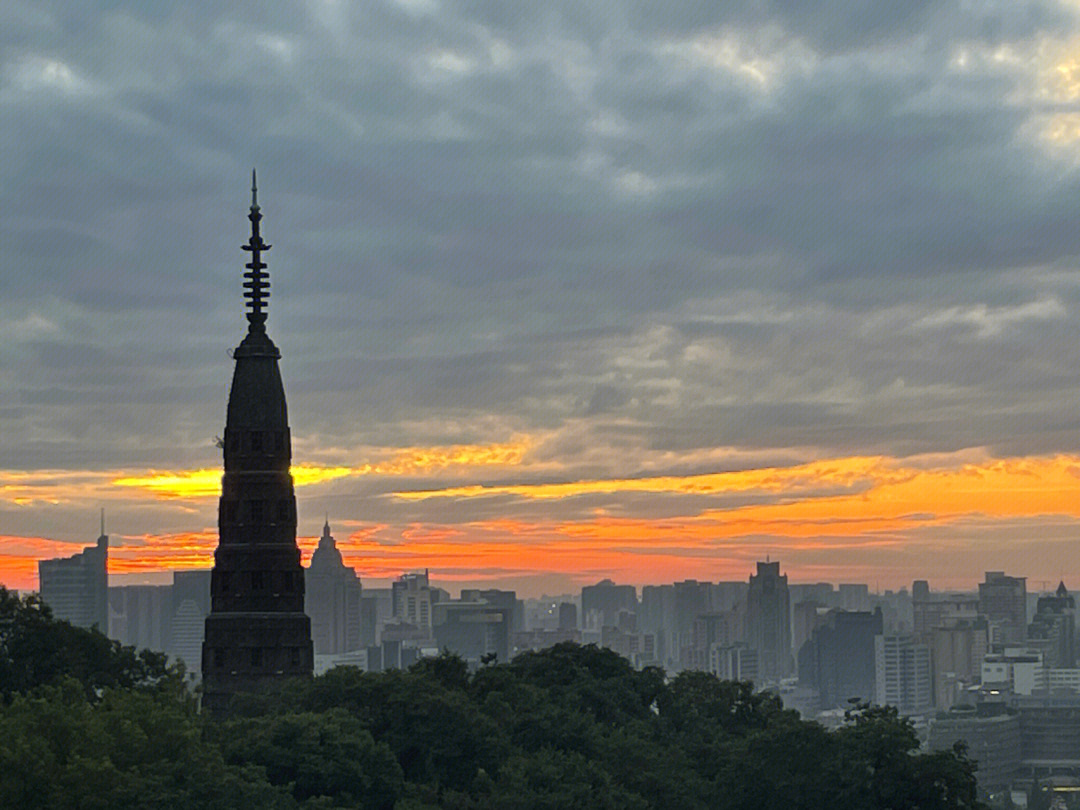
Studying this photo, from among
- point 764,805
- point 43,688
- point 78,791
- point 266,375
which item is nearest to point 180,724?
point 78,791

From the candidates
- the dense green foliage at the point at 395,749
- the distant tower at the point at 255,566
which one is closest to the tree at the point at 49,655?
the dense green foliage at the point at 395,749

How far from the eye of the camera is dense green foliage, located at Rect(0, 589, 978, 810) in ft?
241

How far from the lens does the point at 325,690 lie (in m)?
96.6

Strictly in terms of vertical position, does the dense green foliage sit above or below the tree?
below

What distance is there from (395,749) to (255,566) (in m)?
17.7

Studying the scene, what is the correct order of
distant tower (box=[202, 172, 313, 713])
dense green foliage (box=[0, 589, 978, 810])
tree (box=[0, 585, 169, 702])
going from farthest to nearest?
distant tower (box=[202, 172, 313, 713]), tree (box=[0, 585, 169, 702]), dense green foliage (box=[0, 589, 978, 810])

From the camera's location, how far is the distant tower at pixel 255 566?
357 feet

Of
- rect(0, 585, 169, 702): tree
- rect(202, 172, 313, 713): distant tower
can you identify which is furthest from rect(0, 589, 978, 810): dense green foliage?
rect(202, 172, 313, 713): distant tower

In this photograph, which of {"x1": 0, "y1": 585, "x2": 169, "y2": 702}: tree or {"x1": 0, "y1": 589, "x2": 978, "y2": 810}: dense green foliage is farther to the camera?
{"x1": 0, "y1": 585, "x2": 169, "y2": 702}: tree

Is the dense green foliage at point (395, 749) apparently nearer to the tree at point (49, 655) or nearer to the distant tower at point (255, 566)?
the tree at point (49, 655)

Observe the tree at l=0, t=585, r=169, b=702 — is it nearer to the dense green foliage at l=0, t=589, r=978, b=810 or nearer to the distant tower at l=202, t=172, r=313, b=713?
the dense green foliage at l=0, t=589, r=978, b=810

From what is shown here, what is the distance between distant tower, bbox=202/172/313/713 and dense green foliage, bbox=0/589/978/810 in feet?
15.2

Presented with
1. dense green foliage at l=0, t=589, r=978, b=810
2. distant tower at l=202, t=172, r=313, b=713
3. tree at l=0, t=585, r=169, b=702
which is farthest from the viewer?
distant tower at l=202, t=172, r=313, b=713

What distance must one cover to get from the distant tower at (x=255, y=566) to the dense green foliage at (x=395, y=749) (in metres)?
4.64
